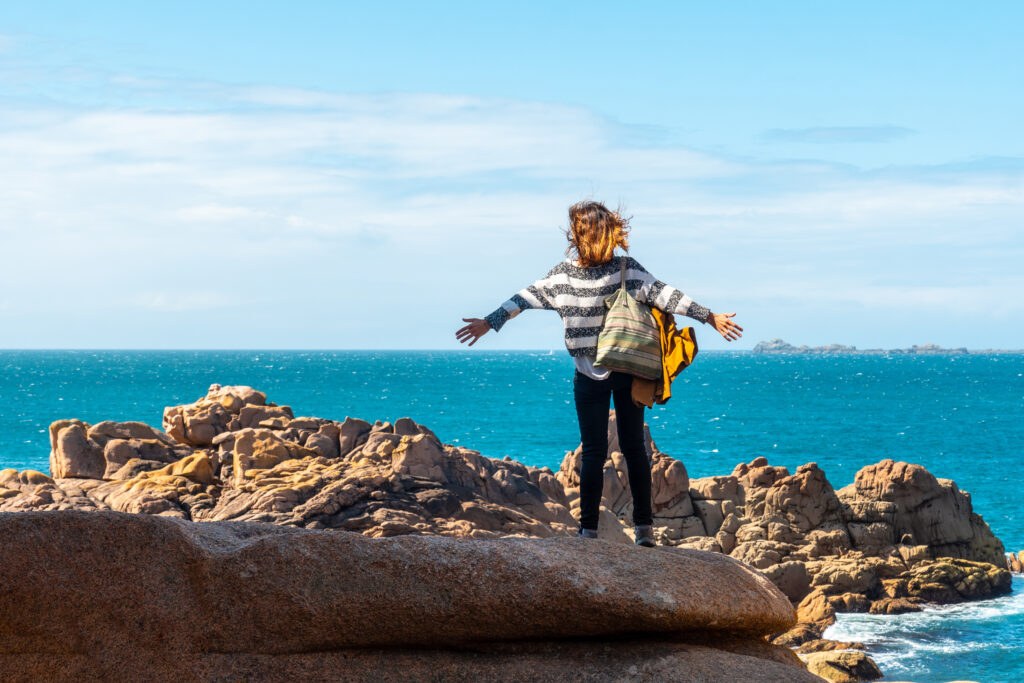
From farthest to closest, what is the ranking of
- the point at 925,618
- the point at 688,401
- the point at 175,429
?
the point at 688,401
the point at 925,618
the point at 175,429

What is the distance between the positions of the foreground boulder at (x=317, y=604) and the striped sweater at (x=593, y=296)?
176cm

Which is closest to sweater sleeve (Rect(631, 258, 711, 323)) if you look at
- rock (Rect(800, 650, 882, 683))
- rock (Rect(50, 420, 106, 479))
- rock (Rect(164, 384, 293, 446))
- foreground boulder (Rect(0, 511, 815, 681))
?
foreground boulder (Rect(0, 511, 815, 681))

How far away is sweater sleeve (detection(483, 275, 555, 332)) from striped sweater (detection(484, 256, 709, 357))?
0.04m

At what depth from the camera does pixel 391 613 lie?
6.89 metres

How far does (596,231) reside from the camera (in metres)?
7.84

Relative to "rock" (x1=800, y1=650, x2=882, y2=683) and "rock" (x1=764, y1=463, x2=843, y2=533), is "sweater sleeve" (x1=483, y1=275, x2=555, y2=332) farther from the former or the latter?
"rock" (x1=764, y1=463, x2=843, y2=533)

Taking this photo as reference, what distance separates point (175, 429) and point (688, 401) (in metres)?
101

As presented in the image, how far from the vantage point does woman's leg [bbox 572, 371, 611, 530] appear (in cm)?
786

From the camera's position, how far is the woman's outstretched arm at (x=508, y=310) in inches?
318

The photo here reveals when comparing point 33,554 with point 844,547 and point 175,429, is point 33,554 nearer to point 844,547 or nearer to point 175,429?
point 175,429

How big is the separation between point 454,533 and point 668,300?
6497 millimetres

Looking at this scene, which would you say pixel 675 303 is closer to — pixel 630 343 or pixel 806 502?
pixel 630 343

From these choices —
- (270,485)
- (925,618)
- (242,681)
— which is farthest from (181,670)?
(925,618)

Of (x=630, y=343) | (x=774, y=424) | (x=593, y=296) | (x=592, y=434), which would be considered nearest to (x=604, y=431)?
(x=592, y=434)
